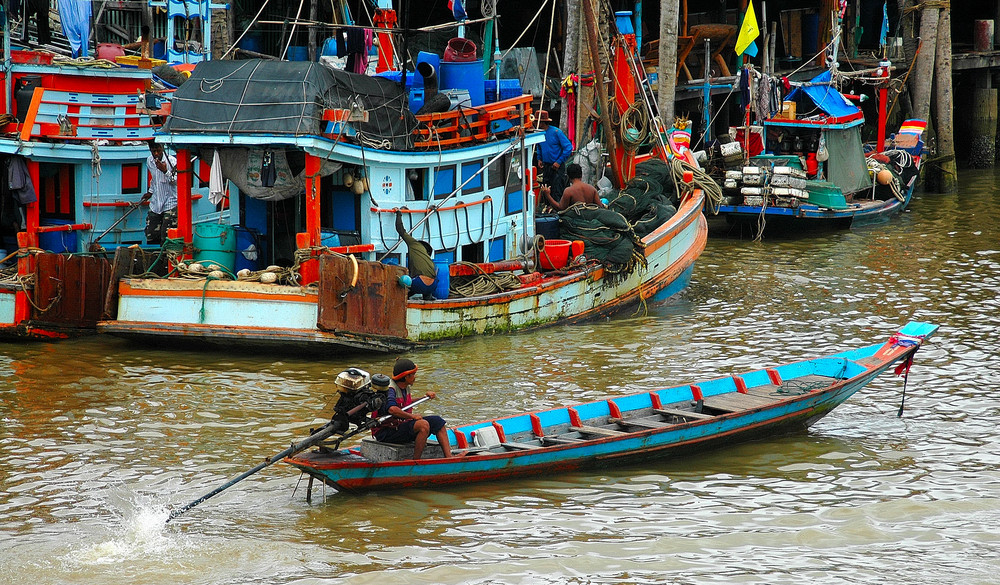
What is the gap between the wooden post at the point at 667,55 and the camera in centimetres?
2023

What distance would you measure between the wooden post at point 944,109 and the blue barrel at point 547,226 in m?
14.0

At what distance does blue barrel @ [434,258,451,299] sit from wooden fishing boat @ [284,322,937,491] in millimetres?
3416

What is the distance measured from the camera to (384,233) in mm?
12719

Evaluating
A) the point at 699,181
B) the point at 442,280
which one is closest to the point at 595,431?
the point at 442,280

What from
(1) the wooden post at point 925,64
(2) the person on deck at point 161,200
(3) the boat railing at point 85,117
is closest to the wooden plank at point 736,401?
(2) the person on deck at point 161,200

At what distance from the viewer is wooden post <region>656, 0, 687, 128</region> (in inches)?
797

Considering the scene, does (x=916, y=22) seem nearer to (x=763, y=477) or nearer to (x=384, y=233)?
(x=384, y=233)

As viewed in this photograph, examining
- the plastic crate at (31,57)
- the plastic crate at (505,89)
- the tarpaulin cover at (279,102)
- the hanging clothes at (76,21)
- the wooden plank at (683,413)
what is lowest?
the wooden plank at (683,413)

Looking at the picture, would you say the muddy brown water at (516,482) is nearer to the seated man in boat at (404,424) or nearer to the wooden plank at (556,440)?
the wooden plank at (556,440)

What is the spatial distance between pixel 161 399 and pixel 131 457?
1.59 meters

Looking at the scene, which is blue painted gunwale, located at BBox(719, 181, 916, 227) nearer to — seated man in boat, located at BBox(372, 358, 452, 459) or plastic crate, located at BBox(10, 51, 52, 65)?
plastic crate, located at BBox(10, 51, 52, 65)

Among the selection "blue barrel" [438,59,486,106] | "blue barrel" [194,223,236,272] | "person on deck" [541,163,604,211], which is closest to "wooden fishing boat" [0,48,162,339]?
"blue barrel" [194,223,236,272]

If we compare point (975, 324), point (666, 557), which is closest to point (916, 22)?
point (975, 324)

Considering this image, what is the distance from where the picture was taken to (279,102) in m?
11.9
